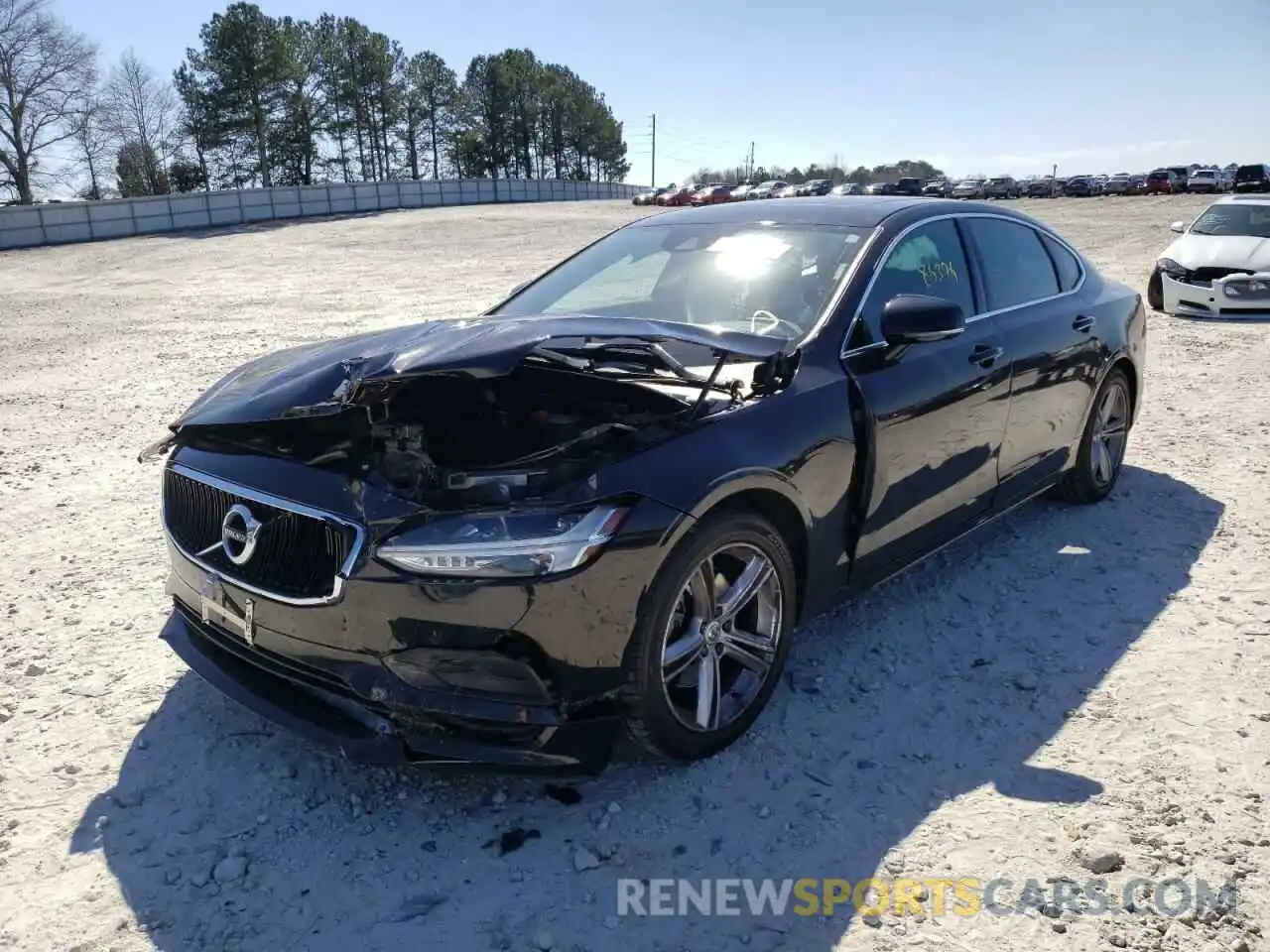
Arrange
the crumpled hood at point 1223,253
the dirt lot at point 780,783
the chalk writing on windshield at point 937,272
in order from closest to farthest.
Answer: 1. the dirt lot at point 780,783
2. the chalk writing on windshield at point 937,272
3. the crumpled hood at point 1223,253

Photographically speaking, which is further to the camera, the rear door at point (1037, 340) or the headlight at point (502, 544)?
the rear door at point (1037, 340)

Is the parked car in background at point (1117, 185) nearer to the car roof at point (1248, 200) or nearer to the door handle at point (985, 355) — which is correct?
the car roof at point (1248, 200)

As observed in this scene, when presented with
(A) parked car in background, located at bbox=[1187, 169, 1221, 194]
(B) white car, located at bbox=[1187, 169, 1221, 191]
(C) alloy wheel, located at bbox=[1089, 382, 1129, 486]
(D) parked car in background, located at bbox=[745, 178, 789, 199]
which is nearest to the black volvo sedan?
(C) alloy wheel, located at bbox=[1089, 382, 1129, 486]

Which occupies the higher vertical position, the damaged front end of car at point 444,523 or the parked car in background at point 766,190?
the parked car in background at point 766,190

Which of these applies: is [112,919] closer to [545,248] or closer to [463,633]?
[463,633]

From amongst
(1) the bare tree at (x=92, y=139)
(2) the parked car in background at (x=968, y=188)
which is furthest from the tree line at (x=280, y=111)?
(2) the parked car in background at (x=968, y=188)

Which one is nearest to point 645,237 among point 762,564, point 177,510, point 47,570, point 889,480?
point 889,480

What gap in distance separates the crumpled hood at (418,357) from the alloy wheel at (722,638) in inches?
29.3

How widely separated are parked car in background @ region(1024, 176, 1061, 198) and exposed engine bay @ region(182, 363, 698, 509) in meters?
59.8

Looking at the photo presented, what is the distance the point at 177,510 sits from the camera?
330cm

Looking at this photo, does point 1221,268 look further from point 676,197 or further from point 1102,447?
point 676,197

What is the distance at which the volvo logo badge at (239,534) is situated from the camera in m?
2.90

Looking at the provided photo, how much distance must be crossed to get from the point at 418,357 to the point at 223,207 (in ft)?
144

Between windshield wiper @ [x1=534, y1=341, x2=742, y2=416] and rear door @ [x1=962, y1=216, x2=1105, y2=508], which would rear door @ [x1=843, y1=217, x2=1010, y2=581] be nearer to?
rear door @ [x1=962, y1=216, x2=1105, y2=508]
